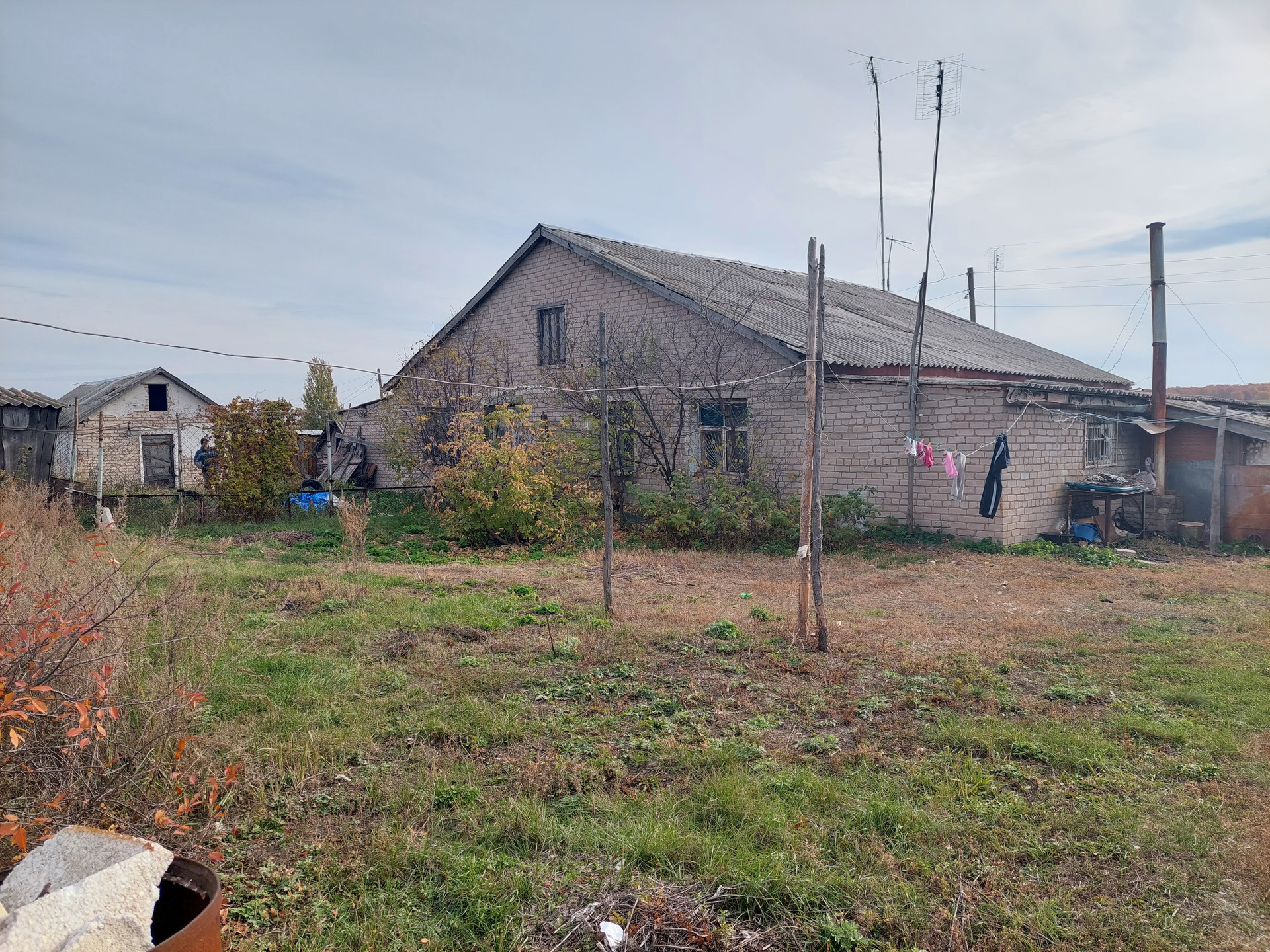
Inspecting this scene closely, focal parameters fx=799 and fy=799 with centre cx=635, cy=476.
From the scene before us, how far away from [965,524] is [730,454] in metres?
4.24

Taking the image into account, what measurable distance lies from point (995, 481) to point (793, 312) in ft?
18.7

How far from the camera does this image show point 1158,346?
14266 mm

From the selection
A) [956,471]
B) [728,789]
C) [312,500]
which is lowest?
[728,789]

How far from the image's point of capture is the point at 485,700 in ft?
17.1

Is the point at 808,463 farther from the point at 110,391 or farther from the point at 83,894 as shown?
the point at 110,391

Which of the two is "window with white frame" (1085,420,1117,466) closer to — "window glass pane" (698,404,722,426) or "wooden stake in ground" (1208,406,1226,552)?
"wooden stake in ground" (1208,406,1226,552)

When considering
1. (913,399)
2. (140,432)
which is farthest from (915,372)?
(140,432)

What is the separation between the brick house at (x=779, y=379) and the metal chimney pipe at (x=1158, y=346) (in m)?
0.32

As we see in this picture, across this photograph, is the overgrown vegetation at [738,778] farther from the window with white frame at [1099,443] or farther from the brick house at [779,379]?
the window with white frame at [1099,443]

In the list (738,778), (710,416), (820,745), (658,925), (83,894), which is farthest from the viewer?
(710,416)

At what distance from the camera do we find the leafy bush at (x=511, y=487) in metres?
12.0

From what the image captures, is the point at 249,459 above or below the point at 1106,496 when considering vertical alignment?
above

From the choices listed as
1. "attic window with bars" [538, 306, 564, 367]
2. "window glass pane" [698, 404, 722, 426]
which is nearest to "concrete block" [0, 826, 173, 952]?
"window glass pane" [698, 404, 722, 426]

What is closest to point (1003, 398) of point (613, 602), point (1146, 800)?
point (613, 602)
